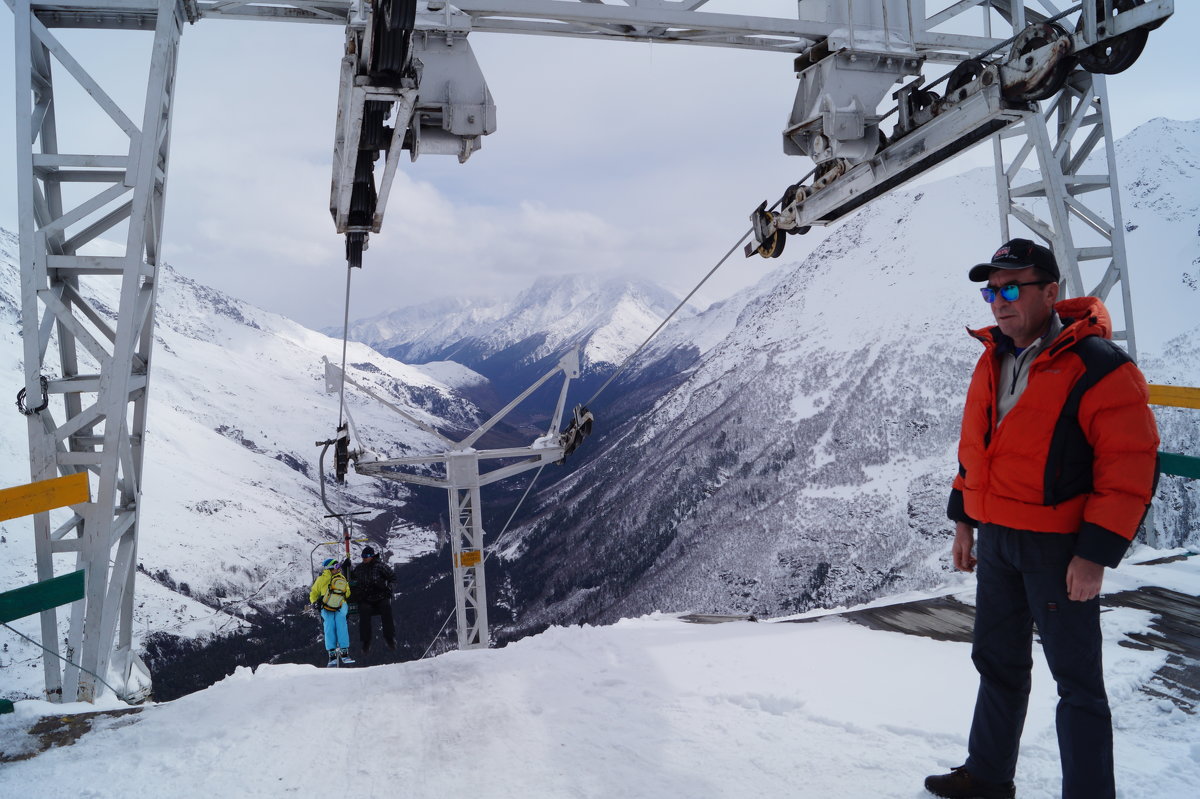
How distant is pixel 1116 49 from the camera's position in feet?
12.9

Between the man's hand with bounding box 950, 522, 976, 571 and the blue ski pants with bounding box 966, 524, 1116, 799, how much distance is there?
0.07 metres

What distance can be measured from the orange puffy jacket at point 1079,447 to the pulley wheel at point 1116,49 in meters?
2.28

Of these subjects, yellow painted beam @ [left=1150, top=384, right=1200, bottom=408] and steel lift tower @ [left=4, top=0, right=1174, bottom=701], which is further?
yellow painted beam @ [left=1150, top=384, right=1200, bottom=408]

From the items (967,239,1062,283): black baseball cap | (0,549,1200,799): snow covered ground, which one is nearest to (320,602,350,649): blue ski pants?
(0,549,1200,799): snow covered ground

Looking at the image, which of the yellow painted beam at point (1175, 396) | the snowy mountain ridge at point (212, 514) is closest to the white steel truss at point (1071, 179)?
the yellow painted beam at point (1175, 396)

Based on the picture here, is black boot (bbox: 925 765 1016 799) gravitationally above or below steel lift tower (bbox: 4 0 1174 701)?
below

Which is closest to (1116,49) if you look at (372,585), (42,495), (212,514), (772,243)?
(772,243)

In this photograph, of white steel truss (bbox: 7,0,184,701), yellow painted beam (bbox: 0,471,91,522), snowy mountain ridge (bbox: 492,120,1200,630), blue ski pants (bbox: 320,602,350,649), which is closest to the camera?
yellow painted beam (bbox: 0,471,91,522)

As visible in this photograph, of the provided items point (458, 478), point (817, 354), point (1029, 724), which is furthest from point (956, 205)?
point (1029, 724)

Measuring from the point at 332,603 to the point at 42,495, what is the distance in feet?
23.7

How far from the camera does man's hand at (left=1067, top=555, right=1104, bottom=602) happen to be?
2350 millimetres

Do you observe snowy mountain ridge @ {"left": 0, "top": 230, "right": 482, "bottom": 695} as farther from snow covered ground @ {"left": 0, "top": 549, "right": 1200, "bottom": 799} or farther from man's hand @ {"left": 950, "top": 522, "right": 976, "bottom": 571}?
man's hand @ {"left": 950, "top": 522, "right": 976, "bottom": 571}

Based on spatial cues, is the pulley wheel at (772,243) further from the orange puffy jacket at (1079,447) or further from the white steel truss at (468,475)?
the white steel truss at (468,475)

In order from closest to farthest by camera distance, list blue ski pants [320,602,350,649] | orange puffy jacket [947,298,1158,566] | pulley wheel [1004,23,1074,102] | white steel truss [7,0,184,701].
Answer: orange puffy jacket [947,298,1158,566], pulley wheel [1004,23,1074,102], white steel truss [7,0,184,701], blue ski pants [320,602,350,649]
